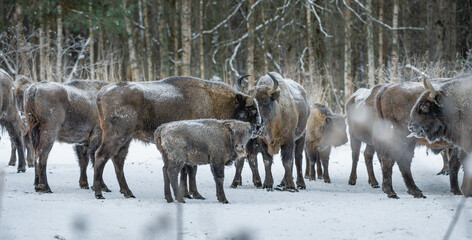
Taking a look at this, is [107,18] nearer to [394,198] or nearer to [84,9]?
[84,9]

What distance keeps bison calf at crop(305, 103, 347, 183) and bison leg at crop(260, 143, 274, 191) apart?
194 centimetres

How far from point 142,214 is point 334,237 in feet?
7.50

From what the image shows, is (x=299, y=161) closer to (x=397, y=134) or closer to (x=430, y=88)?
(x=397, y=134)

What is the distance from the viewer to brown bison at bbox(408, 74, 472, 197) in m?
8.45

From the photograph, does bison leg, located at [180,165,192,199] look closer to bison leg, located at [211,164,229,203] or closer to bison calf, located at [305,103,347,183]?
bison leg, located at [211,164,229,203]

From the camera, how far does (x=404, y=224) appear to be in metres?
6.57

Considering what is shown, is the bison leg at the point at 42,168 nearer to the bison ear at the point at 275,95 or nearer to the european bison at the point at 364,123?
the bison ear at the point at 275,95

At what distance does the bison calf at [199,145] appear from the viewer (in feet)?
27.2

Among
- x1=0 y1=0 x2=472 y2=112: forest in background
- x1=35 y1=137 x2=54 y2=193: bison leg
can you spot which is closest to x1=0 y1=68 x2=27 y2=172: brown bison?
x1=35 y1=137 x2=54 y2=193: bison leg

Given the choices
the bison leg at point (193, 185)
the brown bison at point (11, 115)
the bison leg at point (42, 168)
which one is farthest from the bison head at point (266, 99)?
the brown bison at point (11, 115)

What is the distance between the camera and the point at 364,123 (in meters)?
11.2

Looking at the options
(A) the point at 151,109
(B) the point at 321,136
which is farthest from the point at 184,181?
(B) the point at 321,136

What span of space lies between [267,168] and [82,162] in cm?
314

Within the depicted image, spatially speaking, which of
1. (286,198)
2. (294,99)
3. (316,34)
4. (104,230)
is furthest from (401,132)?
(316,34)
